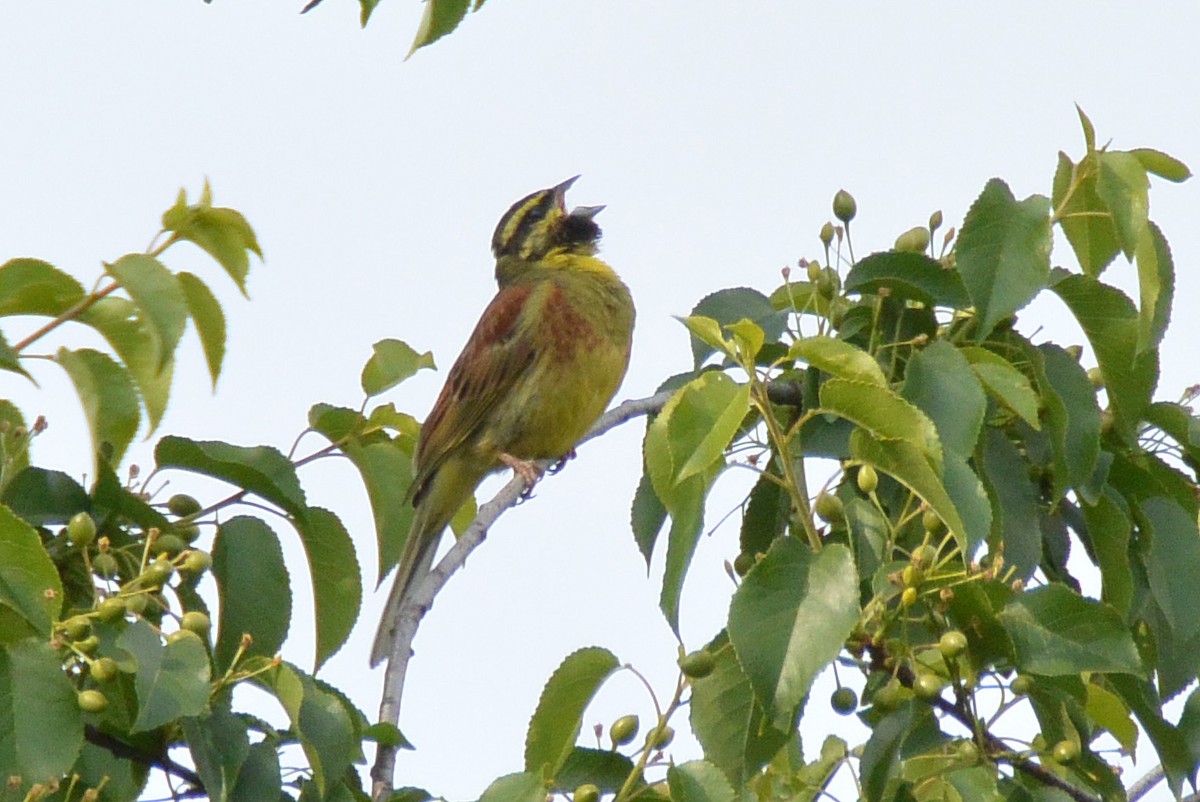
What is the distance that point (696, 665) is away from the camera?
272 centimetres

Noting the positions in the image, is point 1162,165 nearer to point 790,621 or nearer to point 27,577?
point 790,621

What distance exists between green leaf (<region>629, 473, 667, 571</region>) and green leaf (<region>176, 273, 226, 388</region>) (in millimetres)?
913

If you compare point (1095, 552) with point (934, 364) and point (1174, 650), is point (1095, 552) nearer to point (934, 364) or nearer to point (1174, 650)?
point (1174, 650)

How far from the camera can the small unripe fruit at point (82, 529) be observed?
114 inches

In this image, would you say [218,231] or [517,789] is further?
[218,231]

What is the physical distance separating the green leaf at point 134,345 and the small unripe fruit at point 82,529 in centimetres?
37

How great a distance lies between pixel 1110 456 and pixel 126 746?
2.09 metres

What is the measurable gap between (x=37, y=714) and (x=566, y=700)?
886 mm

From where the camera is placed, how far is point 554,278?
23.0 feet

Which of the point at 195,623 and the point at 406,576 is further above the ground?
the point at 406,576

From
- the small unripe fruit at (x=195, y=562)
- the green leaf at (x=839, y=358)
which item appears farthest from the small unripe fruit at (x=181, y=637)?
the green leaf at (x=839, y=358)

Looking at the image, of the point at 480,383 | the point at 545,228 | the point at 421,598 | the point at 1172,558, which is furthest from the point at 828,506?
the point at 545,228

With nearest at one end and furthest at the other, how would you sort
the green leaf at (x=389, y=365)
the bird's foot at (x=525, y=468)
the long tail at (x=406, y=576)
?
1. the green leaf at (x=389, y=365)
2. the long tail at (x=406, y=576)
3. the bird's foot at (x=525, y=468)

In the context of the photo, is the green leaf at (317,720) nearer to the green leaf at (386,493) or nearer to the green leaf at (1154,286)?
the green leaf at (386,493)
